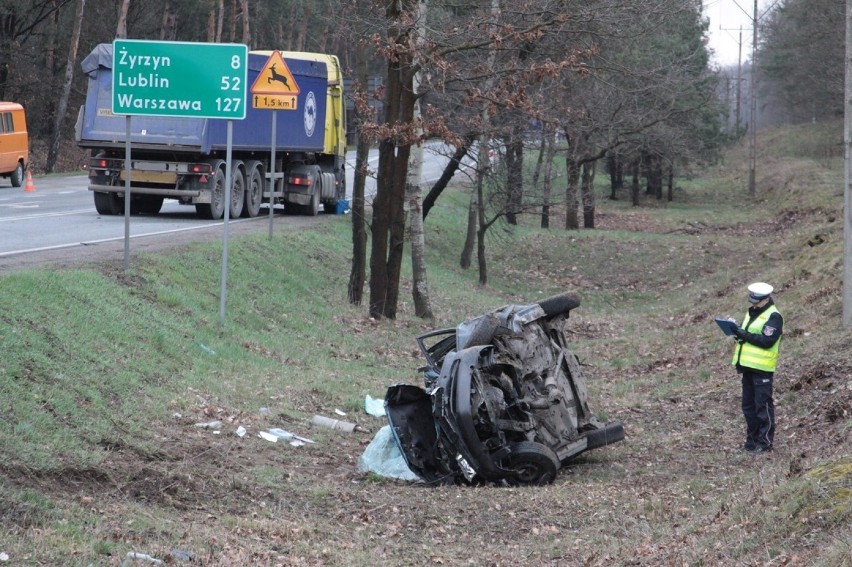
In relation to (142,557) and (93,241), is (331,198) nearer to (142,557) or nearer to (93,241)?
(93,241)

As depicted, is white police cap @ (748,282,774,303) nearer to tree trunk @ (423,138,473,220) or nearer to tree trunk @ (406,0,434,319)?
tree trunk @ (406,0,434,319)

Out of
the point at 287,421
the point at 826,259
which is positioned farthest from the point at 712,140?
the point at 287,421

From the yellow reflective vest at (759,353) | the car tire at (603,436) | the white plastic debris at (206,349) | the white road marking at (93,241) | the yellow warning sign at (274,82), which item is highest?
the yellow warning sign at (274,82)

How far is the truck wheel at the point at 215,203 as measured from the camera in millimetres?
22469

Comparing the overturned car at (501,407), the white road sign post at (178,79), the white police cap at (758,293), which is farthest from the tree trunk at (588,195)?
the overturned car at (501,407)

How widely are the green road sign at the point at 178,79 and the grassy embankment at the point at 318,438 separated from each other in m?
2.27

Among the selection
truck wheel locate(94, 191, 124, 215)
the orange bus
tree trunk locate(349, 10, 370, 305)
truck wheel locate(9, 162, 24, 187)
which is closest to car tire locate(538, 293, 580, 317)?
tree trunk locate(349, 10, 370, 305)

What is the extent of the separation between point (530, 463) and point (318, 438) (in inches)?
98.2

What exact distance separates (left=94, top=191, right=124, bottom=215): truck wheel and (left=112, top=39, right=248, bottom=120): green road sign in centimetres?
1052

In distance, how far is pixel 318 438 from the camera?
34.0ft

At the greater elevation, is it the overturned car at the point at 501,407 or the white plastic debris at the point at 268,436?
the overturned car at the point at 501,407

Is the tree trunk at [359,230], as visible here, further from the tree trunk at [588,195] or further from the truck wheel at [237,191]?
the tree trunk at [588,195]

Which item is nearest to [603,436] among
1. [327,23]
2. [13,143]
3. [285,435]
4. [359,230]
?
[285,435]

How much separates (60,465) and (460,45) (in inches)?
382
